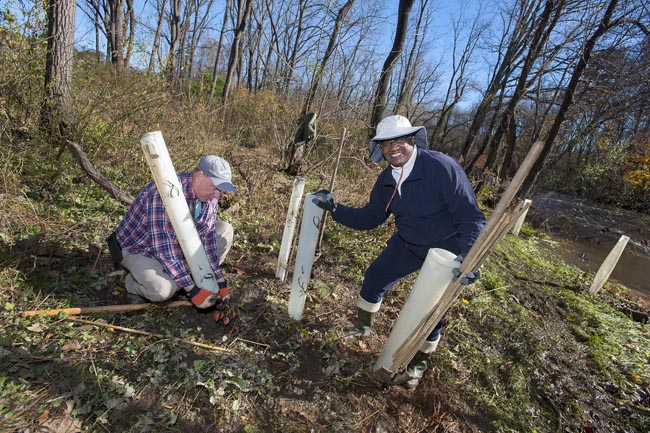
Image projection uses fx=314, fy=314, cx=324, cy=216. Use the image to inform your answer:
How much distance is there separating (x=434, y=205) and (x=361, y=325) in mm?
1241

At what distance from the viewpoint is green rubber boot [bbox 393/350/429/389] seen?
225 centimetres

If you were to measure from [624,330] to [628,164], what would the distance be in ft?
50.6

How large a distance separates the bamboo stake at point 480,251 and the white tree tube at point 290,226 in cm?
139

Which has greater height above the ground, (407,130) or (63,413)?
(407,130)

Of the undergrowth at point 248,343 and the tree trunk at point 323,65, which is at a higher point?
the tree trunk at point 323,65

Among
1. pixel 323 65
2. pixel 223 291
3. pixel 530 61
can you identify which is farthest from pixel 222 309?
pixel 530 61

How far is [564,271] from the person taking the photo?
5.56m

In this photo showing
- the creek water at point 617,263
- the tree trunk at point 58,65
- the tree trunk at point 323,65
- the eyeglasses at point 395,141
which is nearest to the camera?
the eyeglasses at point 395,141

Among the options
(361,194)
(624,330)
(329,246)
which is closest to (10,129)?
(329,246)

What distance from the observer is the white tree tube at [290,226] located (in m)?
2.73

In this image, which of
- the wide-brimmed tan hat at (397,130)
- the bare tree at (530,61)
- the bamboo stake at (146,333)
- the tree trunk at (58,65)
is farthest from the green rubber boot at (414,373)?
the bare tree at (530,61)

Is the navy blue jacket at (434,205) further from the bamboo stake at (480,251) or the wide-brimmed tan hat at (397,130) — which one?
the bamboo stake at (480,251)

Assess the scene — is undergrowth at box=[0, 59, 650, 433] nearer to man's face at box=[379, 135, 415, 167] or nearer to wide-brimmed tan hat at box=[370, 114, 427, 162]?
man's face at box=[379, 135, 415, 167]

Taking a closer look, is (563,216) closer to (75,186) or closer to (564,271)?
(564,271)
